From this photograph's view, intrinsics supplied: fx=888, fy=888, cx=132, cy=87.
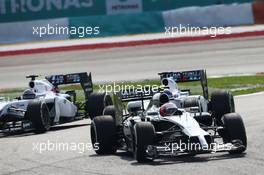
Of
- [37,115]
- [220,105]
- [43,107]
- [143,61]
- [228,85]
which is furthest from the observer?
[143,61]

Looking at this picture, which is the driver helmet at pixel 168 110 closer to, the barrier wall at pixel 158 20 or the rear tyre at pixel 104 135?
the rear tyre at pixel 104 135

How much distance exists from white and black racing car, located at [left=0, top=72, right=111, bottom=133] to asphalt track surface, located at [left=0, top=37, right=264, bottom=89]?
10267 millimetres

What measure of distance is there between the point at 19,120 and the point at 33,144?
2.63 metres

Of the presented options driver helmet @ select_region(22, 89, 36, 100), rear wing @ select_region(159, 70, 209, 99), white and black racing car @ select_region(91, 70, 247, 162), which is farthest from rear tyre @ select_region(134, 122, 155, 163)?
driver helmet @ select_region(22, 89, 36, 100)

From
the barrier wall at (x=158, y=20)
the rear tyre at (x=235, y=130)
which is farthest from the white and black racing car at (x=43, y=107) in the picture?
the barrier wall at (x=158, y=20)

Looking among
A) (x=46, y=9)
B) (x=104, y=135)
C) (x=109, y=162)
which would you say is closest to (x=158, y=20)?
(x=46, y=9)

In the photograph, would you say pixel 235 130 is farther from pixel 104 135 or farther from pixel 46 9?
pixel 46 9

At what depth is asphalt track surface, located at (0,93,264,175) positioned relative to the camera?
42.7 feet

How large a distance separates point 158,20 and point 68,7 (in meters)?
4.90

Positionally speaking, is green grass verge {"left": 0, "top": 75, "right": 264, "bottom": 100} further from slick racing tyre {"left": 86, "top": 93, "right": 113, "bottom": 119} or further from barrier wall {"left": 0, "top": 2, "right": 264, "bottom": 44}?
barrier wall {"left": 0, "top": 2, "right": 264, "bottom": 44}

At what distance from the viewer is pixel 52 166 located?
568 inches

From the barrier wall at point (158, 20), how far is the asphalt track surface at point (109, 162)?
24.8 metres

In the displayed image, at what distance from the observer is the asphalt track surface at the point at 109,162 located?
42.7ft

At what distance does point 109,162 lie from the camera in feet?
47.5
